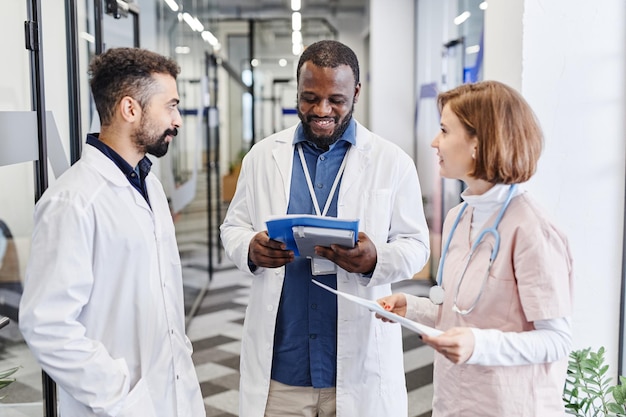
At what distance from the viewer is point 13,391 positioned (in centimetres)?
222

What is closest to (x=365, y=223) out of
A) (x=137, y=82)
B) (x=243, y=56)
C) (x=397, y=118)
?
(x=137, y=82)

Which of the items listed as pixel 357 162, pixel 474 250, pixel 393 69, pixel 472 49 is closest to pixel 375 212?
pixel 357 162

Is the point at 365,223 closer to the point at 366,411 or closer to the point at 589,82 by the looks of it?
the point at 366,411

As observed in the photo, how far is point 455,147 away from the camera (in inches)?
58.0

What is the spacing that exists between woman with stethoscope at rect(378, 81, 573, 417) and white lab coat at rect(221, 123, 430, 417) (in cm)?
41

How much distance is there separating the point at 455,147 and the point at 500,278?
313mm

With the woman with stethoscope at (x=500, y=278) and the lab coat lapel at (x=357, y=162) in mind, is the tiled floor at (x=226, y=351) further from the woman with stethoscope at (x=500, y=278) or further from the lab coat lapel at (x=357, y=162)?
the woman with stethoscope at (x=500, y=278)

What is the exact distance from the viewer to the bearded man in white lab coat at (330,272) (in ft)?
6.23

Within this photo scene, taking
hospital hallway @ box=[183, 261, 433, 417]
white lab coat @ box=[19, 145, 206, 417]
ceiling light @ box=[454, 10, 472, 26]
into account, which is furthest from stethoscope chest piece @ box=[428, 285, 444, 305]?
ceiling light @ box=[454, 10, 472, 26]

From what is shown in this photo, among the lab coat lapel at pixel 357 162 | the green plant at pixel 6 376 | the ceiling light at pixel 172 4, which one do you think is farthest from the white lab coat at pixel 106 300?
the ceiling light at pixel 172 4

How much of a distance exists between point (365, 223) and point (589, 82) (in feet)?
4.41

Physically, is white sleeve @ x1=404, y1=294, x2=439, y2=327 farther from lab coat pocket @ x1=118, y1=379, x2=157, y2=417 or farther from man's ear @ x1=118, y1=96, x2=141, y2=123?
man's ear @ x1=118, y1=96, x2=141, y2=123

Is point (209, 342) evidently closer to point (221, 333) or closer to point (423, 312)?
point (221, 333)

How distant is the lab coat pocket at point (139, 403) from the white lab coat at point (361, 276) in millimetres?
385
